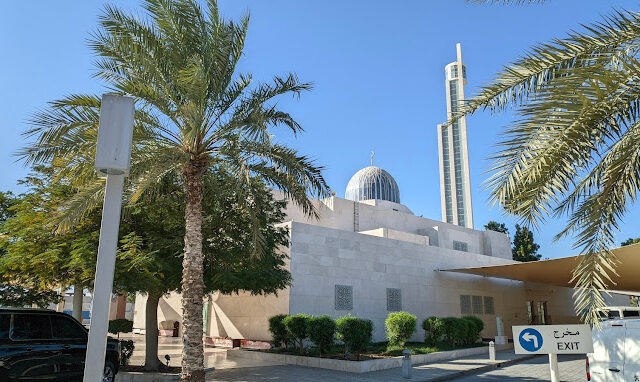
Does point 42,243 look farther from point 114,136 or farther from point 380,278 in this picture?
point 380,278

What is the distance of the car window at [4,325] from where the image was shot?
8570 mm

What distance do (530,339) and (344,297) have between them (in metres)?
→ 14.8

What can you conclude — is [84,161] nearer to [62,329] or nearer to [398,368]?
[62,329]

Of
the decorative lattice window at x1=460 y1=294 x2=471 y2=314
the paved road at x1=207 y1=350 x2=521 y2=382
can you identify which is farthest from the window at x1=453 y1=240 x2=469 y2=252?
the paved road at x1=207 y1=350 x2=521 y2=382

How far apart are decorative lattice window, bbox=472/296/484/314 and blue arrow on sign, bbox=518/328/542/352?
2232 cm

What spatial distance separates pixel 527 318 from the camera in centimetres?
3089

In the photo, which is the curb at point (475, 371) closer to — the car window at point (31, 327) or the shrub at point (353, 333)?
the shrub at point (353, 333)

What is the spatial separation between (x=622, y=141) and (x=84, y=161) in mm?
9442

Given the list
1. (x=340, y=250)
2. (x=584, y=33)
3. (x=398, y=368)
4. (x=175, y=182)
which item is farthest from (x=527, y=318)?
(x=584, y=33)

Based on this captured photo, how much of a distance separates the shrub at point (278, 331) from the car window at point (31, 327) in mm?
8897

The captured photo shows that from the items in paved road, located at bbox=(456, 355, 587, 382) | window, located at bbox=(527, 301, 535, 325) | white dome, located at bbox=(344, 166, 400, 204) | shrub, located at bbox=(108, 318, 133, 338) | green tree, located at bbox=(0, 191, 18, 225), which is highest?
white dome, located at bbox=(344, 166, 400, 204)

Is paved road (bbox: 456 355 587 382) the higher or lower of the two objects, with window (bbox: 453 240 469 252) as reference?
lower

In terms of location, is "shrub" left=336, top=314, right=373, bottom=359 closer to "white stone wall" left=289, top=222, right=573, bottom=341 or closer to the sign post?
"white stone wall" left=289, top=222, right=573, bottom=341

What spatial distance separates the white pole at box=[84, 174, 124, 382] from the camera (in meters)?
3.90
